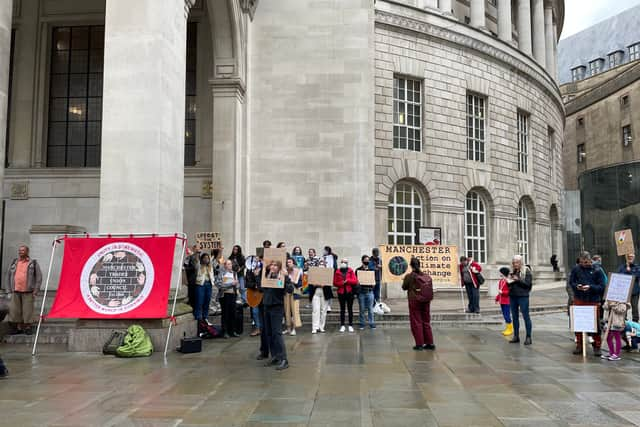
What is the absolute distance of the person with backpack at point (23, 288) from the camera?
10617 millimetres

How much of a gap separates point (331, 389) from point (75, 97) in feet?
54.7

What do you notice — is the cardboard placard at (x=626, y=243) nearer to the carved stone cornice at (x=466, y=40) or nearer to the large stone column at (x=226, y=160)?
the large stone column at (x=226, y=160)

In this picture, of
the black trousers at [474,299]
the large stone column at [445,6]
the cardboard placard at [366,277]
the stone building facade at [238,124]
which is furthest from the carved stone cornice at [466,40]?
the cardboard placard at [366,277]

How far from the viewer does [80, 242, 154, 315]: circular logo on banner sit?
967cm

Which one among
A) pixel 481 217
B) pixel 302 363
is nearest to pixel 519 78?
pixel 481 217

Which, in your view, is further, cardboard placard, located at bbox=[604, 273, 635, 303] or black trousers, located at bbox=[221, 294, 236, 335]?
black trousers, located at bbox=[221, 294, 236, 335]

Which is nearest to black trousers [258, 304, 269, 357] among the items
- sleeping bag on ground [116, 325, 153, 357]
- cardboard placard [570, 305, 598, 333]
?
sleeping bag on ground [116, 325, 153, 357]

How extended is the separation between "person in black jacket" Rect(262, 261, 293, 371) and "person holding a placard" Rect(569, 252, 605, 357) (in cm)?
537

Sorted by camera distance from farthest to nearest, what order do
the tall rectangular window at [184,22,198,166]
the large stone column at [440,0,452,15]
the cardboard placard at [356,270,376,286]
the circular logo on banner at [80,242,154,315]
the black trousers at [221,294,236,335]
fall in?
the large stone column at [440,0,452,15]
the tall rectangular window at [184,22,198,166]
the cardboard placard at [356,270,376,286]
the black trousers at [221,294,236,335]
the circular logo on banner at [80,242,154,315]

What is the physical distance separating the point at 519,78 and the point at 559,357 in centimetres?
2443

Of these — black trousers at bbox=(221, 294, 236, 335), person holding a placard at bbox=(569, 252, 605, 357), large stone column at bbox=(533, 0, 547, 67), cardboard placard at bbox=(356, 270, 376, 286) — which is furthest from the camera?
large stone column at bbox=(533, 0, 547, 67)

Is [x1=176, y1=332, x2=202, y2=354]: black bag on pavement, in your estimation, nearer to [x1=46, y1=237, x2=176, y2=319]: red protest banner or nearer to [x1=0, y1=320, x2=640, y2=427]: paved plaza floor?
[x1=0, y1=320, x2=640, y2=427]: paved plaza floor

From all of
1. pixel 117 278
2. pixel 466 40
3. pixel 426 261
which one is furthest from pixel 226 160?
pixel 466 40

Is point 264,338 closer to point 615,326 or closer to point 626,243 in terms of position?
point 615,326
